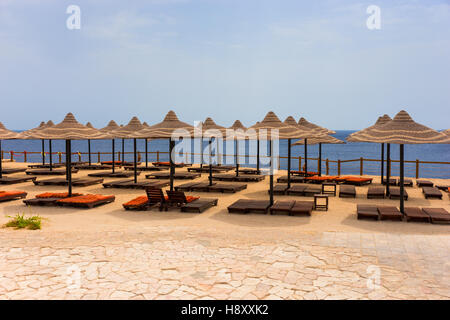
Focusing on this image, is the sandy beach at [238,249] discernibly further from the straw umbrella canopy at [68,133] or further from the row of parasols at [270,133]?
the straw umbrella canopy at [68,133]

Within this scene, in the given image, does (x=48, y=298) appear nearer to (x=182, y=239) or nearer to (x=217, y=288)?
(x=217, y=288)

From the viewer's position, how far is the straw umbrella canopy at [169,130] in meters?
13.7

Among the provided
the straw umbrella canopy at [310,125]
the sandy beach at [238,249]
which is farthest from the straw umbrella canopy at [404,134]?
the straw umbrella canopy at [310,125]

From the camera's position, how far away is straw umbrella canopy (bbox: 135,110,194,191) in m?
13.7

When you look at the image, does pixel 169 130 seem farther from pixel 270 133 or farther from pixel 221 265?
pixel 221 265

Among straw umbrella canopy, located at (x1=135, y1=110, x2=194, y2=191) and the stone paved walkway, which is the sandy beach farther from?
straw umbrella canopy, located at (x1=135, y1=110, x2=194, y2=191)

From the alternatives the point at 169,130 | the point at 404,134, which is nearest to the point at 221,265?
the point at 404,134

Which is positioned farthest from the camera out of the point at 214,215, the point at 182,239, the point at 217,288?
the point at 214,215

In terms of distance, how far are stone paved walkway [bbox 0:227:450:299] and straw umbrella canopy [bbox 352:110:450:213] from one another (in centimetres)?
380

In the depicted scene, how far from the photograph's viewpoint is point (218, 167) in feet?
74.4

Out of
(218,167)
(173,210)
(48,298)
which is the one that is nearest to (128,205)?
(173,210)

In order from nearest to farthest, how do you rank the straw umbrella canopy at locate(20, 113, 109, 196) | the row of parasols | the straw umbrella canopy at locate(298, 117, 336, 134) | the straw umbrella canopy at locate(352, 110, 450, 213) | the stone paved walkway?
the stone paved walkway, the straw umbrella canopy at locate(352, 110, 450, 213), the row of parasols, the straw umbrella canopy at locate(20, 113, 109, 196), the straw umbrella canopy at locate(298, 117, 336, 134)

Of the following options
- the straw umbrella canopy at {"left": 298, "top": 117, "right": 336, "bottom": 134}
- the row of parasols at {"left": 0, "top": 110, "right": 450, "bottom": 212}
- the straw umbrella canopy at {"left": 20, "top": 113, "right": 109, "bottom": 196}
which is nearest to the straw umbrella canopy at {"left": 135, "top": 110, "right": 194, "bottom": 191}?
the row of parasols at {"left": 0, "top": 110, "right": 450, "bottom": 212}
